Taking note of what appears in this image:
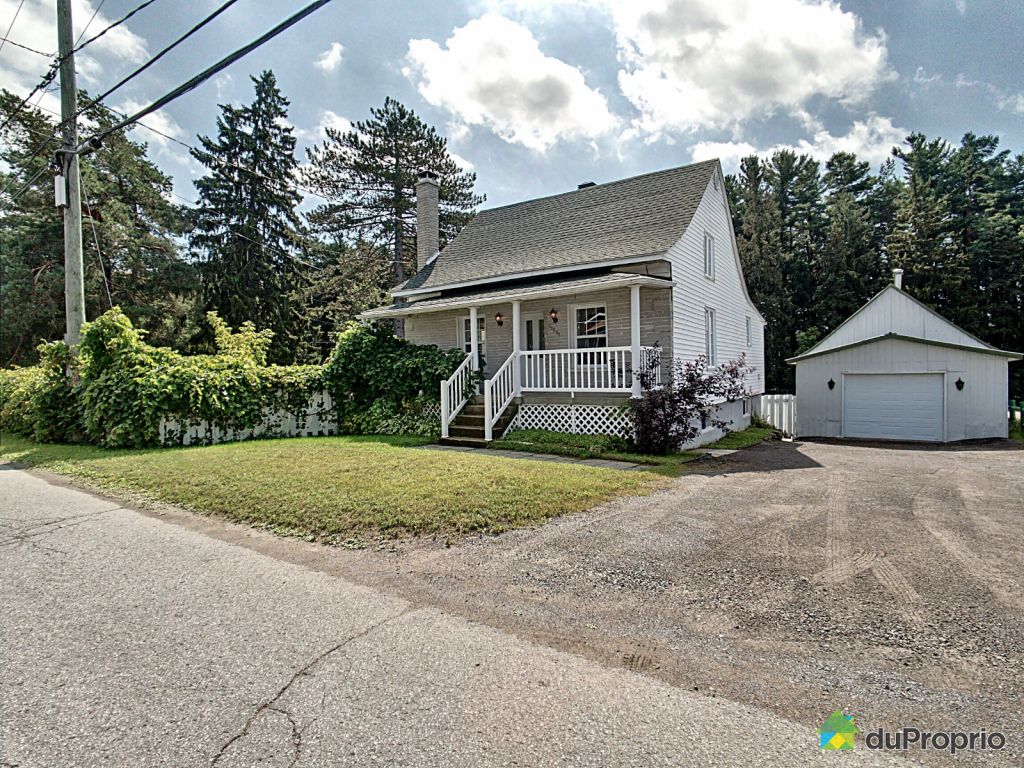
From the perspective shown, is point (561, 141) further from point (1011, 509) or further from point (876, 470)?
point (1011, 509)

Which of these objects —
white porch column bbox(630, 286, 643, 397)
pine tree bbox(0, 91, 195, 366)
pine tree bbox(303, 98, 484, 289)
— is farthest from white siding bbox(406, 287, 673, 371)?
pine tree bbox(0, 91, 195, 366)

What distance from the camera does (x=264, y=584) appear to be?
4.20 m

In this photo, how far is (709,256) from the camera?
14.9 m

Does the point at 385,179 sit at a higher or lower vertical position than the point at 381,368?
higher

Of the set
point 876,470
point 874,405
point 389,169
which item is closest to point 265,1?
point 876,470

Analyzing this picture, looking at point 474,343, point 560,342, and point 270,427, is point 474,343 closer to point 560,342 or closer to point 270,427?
point 560,342

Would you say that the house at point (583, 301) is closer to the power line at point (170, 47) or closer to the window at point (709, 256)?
the window at point (709, 256)

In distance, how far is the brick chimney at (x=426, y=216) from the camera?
61.2 feet

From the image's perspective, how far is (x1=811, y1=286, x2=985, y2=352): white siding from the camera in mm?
16047

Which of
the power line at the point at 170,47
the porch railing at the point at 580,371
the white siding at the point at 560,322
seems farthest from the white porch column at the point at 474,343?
the power line at the point at 170,47

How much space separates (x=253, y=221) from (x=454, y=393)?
2096 cm

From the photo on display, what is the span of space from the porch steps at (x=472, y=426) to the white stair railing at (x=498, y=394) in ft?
0.53

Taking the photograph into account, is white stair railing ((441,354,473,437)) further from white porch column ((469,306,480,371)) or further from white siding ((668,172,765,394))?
white siding ((668,172,765,394))

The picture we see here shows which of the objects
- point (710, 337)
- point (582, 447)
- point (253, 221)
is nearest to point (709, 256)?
point (710, 337)
